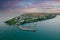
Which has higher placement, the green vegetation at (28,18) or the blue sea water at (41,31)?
the green vegetation at (28,18)

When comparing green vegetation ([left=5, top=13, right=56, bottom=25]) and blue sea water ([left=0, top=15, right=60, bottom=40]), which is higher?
green vegetation ([left=5, top=13, right=56, bottom=25])

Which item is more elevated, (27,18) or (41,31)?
(27,18)

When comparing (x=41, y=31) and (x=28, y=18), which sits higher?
(x=28, y=18)

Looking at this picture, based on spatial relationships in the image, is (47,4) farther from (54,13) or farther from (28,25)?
(28,25)

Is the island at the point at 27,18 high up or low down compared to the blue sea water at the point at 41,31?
up

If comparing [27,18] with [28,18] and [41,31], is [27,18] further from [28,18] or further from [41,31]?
[41,31]

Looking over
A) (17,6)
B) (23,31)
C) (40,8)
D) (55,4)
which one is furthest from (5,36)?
(55,4)

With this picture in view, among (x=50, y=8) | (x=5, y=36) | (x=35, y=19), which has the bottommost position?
(x=5, y=36)

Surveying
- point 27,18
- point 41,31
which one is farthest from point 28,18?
point 41,31
